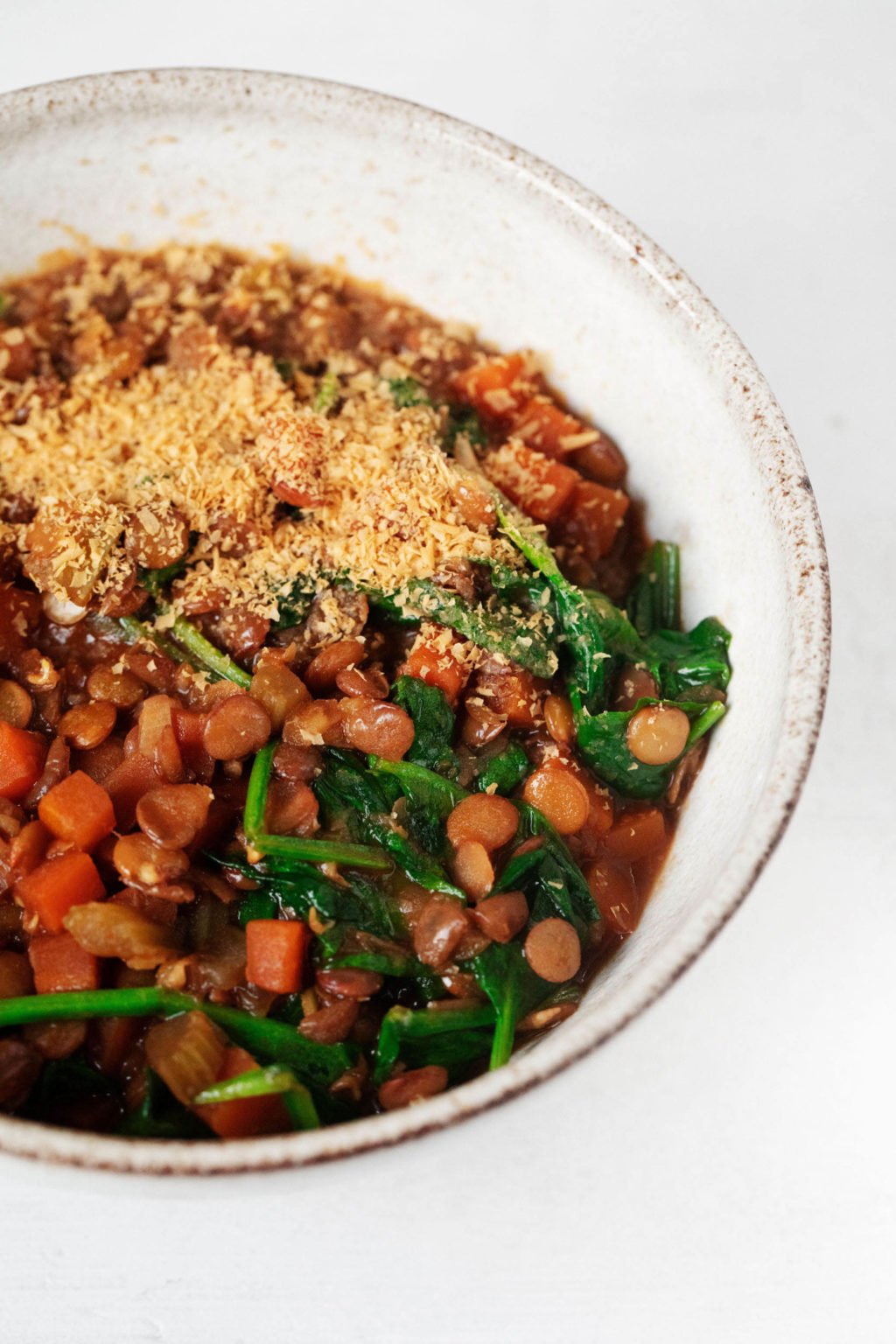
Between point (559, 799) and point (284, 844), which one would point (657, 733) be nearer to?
point (559, 799)

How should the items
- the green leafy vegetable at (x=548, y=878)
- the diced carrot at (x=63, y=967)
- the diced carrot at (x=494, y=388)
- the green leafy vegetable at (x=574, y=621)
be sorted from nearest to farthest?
the diced carrot at (x=63, y=967)
the green leafy vegetable at (x=548, y=878)
the green leafy vegetable at (x=574, y=621)
the diced carrot at (x=494, y=388)

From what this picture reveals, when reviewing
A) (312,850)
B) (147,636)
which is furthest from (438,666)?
(147,636)

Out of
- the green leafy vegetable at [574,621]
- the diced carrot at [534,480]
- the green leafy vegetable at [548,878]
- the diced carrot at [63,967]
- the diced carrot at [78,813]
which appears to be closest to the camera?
the diced carrot at [63,967]

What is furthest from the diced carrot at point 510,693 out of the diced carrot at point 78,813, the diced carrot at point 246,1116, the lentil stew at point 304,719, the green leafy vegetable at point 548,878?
the diced carrot at point 246,1116

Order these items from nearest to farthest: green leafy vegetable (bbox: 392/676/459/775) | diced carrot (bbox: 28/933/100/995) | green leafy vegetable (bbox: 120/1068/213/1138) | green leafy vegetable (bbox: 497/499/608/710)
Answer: green leafy vegetable (bbox: 120/1068/213/1138), diced carrot (bbox: 28/933/100/995), green leafy vegetable (bbox: 392/676/459/775), green leafy vegetable (bbox: 497/499/608/710)

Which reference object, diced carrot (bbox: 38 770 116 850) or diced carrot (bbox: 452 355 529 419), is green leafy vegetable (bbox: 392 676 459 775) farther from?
diced carrot (bbox: 452 355 529 419)

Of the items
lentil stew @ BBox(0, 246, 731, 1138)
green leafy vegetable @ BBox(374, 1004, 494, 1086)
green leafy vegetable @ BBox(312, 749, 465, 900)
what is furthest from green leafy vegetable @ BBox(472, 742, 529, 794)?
green leafy vegetable @ BBox(374, 1004, 494, 1086)

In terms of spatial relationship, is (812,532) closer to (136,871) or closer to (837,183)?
(136,871)

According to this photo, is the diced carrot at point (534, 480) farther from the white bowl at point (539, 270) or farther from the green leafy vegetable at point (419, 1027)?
the green leafy vegetable at point (419, 1027)
